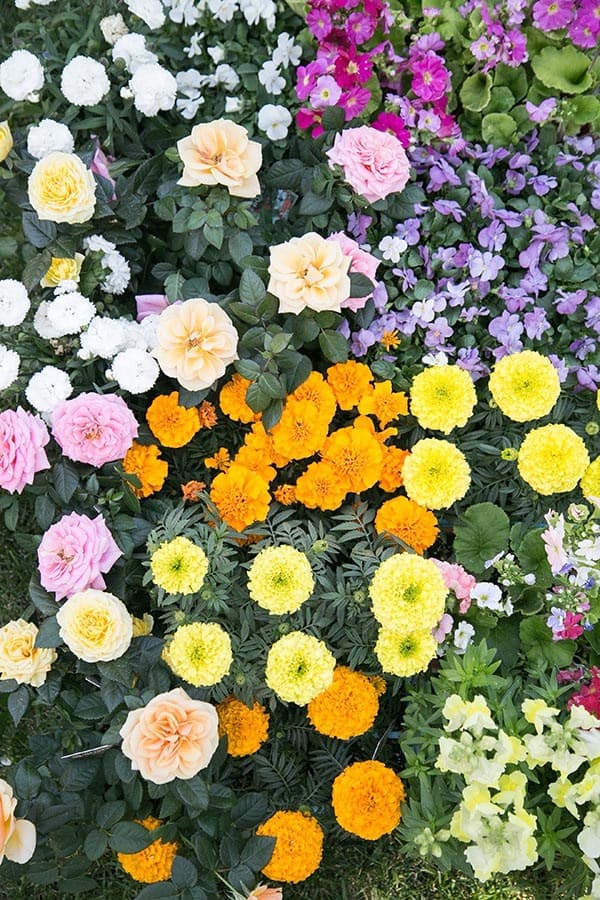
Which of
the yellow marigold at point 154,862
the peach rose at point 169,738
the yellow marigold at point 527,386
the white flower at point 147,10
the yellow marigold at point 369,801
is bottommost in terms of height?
the yellow marigold at point 154,862

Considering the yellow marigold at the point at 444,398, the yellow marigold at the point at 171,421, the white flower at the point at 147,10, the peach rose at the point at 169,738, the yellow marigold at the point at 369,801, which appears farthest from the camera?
the white flower at the point at 147,10

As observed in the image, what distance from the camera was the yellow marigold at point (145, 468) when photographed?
2057mm

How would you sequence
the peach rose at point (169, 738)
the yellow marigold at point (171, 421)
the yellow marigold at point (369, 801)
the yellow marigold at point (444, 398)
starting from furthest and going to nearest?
the yellow marigold at point (171, 421) < the yellow marigold at point (444, 398) < the yellow marigold at point (369, 801) < the peach rose at point (169, 738)

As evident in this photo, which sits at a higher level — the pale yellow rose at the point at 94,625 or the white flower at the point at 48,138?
the white flower at the point at 48,138

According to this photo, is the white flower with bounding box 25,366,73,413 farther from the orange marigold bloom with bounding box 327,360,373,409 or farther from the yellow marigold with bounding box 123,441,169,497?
the orange marigold bloom with bounding box 327,360,373,409

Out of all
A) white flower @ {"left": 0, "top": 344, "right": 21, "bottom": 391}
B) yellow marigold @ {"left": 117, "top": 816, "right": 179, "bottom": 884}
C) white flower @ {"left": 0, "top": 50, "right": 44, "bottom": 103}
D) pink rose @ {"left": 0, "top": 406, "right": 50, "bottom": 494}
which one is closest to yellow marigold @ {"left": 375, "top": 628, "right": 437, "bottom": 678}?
yellow marigold @ {"left": 117, "top": 816, "right": 179, "bottom": 884}

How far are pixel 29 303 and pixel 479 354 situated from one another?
1.16 meters

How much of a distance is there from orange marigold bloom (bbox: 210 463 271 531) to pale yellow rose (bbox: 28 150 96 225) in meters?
0.73

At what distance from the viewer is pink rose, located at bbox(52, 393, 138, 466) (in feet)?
6.24

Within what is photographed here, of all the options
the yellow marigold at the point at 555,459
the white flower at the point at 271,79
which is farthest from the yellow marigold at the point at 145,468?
the white flower at the point at 271,79

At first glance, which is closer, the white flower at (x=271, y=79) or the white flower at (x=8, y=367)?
the white flower at (x=8, y=367)

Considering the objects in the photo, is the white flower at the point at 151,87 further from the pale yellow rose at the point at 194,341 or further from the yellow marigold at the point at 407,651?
the yellow marigold at the point at 407,651

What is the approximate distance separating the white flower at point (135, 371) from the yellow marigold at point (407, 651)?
798 mm

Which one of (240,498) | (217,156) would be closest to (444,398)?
(240,498)
